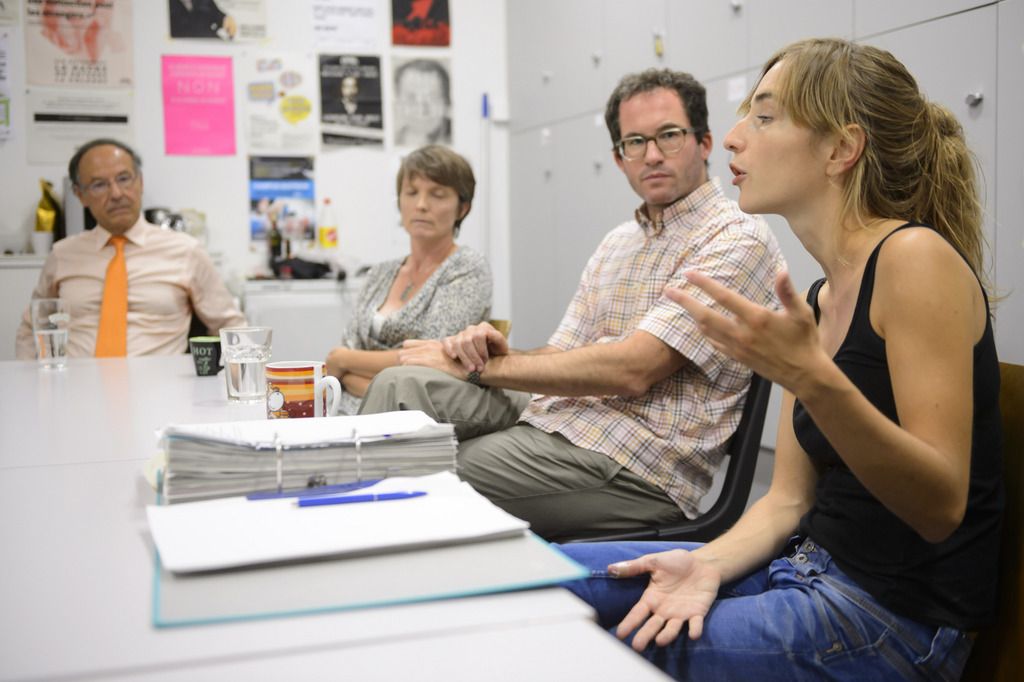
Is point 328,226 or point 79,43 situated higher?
point 79,43

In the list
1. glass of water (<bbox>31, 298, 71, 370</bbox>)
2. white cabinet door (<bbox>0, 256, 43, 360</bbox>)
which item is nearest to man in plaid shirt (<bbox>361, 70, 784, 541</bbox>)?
glass of water (<bbox>31, 298, 71, 370</bbox>)

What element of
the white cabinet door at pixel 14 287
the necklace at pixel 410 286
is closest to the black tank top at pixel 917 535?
the necklace at pixel 410 286

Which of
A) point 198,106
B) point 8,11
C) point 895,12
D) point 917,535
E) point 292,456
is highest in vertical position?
point 8,11

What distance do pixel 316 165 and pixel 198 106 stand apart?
648mm

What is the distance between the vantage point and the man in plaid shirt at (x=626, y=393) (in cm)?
178

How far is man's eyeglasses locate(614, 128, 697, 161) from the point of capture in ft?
6.55

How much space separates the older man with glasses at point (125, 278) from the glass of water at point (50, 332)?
0.63 metres

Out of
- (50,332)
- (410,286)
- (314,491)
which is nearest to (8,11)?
(50,332)

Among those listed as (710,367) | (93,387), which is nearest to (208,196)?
(93,387)

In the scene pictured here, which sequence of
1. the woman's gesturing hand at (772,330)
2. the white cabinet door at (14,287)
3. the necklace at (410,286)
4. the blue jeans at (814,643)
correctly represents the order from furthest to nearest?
1. the white cabinet door at (14,287)
2. the necklace at (410,286)
3. the blue jeans at (814,643)
4. the woman's gesturing hand at (772,330)

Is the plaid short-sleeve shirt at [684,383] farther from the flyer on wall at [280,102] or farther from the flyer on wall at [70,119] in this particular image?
the flyer on wall at [70,119]

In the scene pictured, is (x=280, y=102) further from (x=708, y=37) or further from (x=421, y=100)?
(x=708, y=37)

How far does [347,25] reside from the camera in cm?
495

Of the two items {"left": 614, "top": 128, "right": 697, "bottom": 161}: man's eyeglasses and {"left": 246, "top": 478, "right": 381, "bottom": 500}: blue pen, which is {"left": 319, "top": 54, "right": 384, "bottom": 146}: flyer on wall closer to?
{"left": 614, "top": 128, "right": 697, "bottom": 161}: man's eyeglasses
